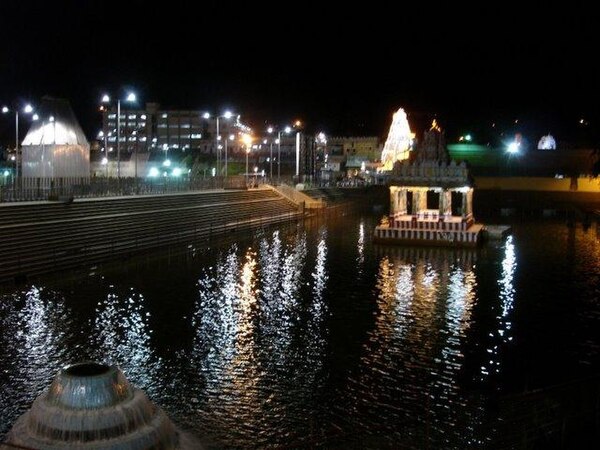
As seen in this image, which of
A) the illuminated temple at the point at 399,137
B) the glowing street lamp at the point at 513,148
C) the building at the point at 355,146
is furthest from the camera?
the building at the point at 355,146

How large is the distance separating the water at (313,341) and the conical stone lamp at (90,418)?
2.63 metres

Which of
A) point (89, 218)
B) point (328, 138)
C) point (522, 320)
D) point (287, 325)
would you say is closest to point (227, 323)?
point (287, 325)

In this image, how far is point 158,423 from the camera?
7965 millimetres

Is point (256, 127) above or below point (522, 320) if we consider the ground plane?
above

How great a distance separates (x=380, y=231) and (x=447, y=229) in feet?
14.7

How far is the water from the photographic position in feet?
43.7

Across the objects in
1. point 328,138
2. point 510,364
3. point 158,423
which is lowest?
point 510,364

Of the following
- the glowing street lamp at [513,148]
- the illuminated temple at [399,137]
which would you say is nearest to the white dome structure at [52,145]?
the illuminated temple at [399,137]

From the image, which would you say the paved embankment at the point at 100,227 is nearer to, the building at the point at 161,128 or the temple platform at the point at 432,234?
the temple platform at the point at 432,234

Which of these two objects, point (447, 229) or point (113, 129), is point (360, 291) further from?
point (113, 129)

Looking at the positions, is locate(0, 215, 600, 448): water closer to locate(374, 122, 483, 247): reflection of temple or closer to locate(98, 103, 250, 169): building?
locate(374, 122, 483, 247): reflection of temple

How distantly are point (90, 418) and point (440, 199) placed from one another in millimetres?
40660

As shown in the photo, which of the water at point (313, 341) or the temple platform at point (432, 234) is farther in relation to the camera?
the temple platform at point (432, 234)

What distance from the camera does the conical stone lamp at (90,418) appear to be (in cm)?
740
